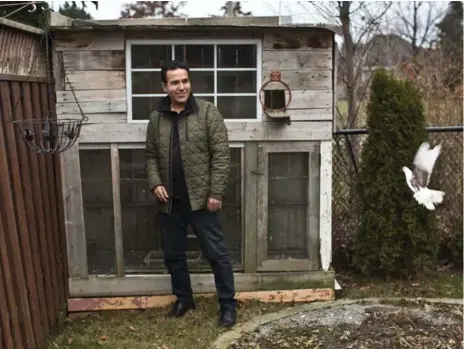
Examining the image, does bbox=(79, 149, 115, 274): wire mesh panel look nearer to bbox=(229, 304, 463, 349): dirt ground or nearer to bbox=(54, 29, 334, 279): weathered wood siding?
bbox=(54, 29, 334, 279): weathered wood siding

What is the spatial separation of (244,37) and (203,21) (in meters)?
0.38

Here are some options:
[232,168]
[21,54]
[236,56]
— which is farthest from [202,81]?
[21,54]

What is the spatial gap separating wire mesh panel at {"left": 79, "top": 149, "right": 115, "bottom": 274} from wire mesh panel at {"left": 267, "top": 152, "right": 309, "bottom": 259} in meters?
1.24

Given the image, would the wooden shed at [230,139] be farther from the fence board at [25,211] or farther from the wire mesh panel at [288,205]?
the fence board at [25,211]

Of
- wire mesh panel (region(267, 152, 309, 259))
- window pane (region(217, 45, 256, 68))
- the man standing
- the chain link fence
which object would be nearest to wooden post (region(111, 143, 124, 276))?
the man standing

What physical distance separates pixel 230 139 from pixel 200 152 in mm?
461

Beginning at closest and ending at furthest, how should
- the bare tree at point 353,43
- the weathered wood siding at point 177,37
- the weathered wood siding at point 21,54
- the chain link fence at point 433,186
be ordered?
the weathered wood siding at point 21,54 → the weathered wood siding at point 177,37 → the chain link fence at point 433,186 → the bare tree at point 353,43

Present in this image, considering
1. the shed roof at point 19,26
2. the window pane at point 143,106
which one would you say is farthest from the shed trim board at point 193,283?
the shed roof at point 19,26

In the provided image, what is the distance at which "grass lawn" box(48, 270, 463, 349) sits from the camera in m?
3.65

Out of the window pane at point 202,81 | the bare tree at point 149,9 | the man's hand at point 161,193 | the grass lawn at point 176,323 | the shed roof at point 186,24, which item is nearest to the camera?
the grass lawn at point 176,323

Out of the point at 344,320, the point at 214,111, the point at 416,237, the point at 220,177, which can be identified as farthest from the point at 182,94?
the point at 416,237

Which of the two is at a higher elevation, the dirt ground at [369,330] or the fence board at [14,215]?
the fence board at [14,215]

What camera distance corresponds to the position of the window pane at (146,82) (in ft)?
13.5

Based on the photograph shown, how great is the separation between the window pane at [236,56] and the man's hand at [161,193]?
1067 mm
